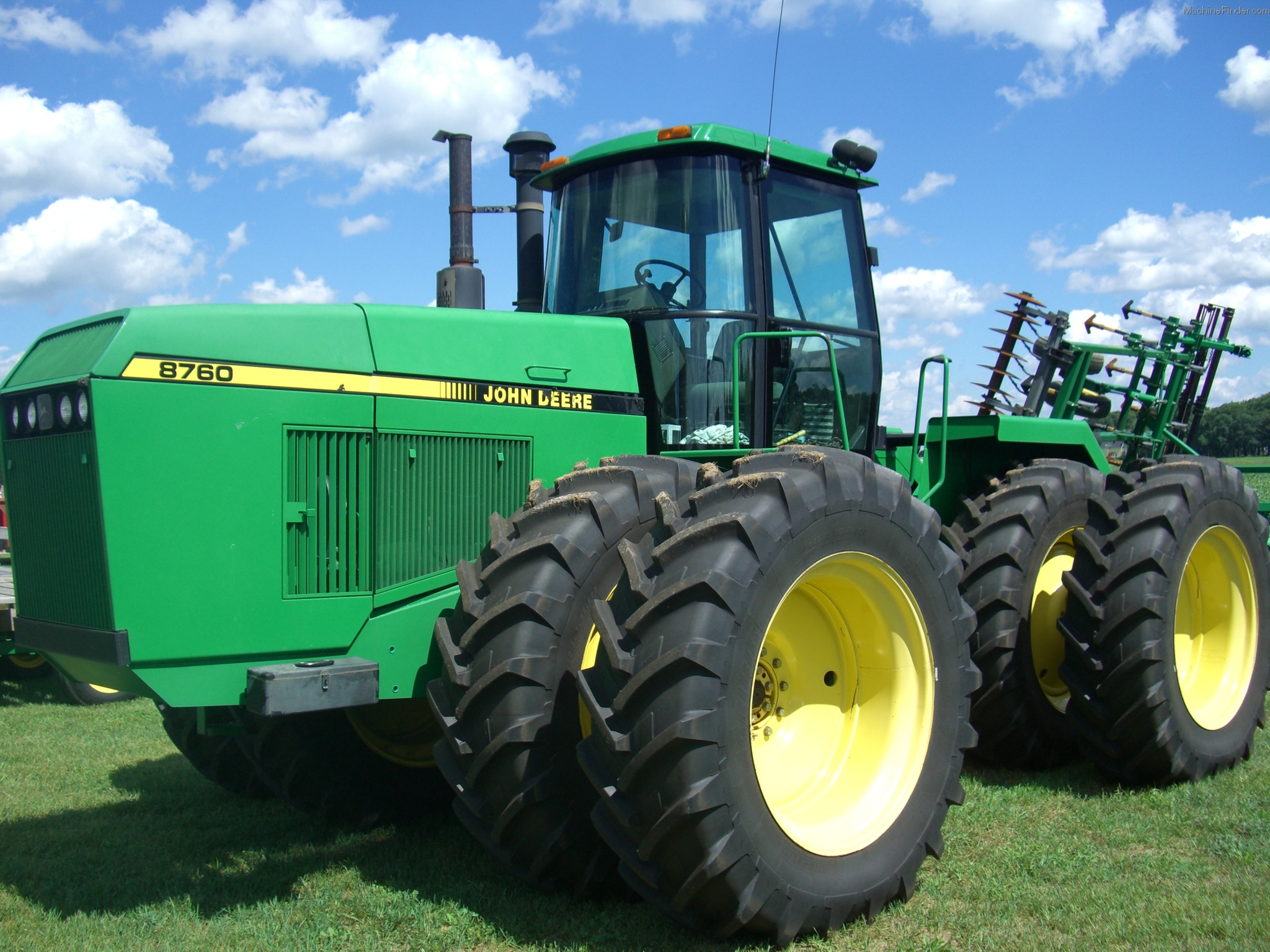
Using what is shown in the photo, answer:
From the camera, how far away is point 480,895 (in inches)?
151

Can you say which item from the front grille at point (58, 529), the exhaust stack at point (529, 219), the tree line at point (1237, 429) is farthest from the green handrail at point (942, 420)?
the tree line at point (1237, 429)

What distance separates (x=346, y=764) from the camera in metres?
4.77

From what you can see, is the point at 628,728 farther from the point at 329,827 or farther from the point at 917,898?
the point at 329,827

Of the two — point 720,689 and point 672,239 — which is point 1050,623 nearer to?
point 672,239

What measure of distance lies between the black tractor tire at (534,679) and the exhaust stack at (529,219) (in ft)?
6.67

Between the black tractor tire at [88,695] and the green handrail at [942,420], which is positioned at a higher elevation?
the green handrail at [942,420]

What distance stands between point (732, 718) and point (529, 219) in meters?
3.18

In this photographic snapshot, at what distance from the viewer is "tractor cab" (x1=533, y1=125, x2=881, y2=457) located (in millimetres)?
4645

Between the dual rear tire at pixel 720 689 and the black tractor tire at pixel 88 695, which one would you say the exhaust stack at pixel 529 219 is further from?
the black tractor tire at pixel 88 695

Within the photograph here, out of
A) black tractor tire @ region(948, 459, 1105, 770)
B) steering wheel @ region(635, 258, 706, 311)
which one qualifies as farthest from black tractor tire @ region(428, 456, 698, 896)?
black tractor tire @ region(948, 459, 1105, 770)

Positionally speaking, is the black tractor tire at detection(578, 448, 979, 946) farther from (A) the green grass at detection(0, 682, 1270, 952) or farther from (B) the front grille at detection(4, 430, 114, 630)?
(B) the front grille at detection(4, 430, 114, 630)

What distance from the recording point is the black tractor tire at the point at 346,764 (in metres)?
4.71

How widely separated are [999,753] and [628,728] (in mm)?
2912

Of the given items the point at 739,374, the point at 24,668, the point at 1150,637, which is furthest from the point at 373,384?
the point at 24,668
